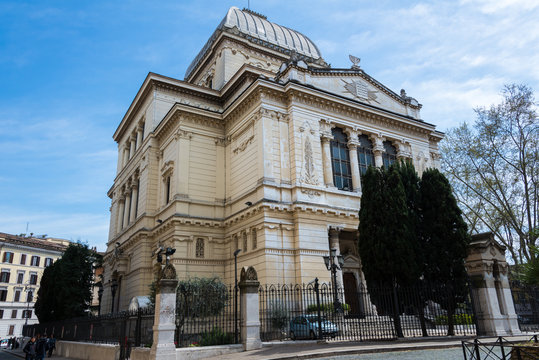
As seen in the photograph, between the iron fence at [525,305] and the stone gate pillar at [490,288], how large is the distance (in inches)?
44.9

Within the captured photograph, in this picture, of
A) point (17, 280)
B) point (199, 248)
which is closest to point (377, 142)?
point (199, 248)

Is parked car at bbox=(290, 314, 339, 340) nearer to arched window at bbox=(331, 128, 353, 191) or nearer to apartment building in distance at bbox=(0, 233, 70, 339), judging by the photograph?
arched window at bbox=(331, 128, 353, 191)

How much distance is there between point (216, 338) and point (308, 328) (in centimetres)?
474

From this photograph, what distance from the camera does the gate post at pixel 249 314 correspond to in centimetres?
1291

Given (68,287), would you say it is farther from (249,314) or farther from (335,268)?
(249,314)

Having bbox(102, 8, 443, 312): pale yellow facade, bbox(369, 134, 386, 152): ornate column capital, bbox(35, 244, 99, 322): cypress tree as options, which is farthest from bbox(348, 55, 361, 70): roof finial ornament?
bbox(35, 244, 99, 322): cypress tree

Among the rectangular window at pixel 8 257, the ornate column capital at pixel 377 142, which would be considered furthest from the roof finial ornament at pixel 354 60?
the rectangular window at pixel 8 257

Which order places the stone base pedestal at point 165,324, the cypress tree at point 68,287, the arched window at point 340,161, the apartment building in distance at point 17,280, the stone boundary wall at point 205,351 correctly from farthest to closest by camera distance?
1. the apartment building in distance at point 17,280
2. the cypress tree at point 68,287
3. the arched window at point 340,161
4. the stone boundary wall at point 205,351
5. the stone base pedestal at point 165,324

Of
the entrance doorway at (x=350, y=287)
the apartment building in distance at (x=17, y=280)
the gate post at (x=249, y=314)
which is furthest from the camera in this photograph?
the apartment building in distance at (x=17, y=280)

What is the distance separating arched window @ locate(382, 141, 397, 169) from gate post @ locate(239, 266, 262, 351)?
59.0ft

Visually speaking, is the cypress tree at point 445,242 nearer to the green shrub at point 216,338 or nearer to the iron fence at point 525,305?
the iron fence at point 525,305

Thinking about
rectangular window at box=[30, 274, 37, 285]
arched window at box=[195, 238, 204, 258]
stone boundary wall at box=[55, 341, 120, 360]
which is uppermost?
rectangular window at box=[30, 274, 37, 285]

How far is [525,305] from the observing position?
17.6m

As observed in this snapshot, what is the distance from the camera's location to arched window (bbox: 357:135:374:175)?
1080 inches
